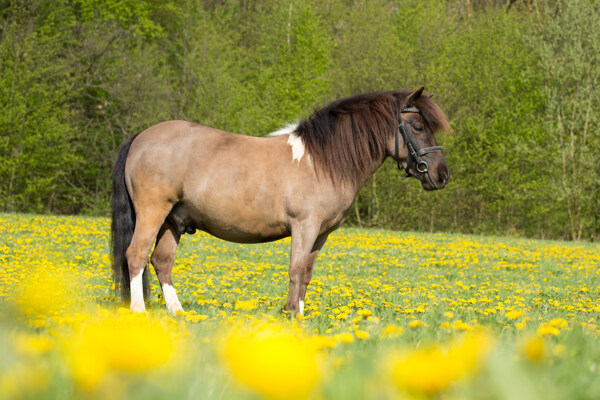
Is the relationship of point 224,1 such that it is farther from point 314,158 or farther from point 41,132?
point 314,158

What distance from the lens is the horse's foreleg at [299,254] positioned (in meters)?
5.20

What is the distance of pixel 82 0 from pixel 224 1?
9.42m

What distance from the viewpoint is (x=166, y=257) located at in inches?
229

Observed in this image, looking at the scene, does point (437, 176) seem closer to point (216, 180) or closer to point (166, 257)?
point (216, 180)

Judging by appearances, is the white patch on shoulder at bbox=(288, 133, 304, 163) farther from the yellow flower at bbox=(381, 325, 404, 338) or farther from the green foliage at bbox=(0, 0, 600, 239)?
the green foliage at bbox=(0, 0, 600, 239)

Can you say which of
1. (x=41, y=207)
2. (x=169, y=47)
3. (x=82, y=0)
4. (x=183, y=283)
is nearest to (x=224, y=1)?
(x=169, y=47)

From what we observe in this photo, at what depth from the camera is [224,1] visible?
35344 millimetres

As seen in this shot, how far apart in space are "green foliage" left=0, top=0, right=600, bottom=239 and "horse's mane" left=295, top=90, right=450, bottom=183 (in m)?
19.3

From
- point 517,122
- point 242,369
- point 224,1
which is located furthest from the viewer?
point 224,1

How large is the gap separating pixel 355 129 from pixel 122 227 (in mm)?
2534

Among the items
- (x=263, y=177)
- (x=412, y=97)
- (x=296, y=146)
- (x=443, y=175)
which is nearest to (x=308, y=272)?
(x=263, y=177)

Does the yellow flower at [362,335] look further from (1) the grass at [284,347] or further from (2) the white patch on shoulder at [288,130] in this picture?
(2) the white patch on shoulder at [288,130]

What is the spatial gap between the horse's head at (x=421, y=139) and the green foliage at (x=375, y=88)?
19211 millimetres

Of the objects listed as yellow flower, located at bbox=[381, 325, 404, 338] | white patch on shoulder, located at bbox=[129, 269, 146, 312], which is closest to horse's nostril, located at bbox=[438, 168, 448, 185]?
white patch on shoulder, located at bbox=[129, 269, 146, 312]
